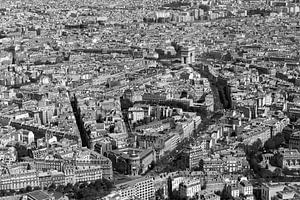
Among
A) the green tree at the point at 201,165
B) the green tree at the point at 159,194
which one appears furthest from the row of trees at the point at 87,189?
the green tree at the point at 201,165

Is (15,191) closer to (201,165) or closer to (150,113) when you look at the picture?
(201,165)

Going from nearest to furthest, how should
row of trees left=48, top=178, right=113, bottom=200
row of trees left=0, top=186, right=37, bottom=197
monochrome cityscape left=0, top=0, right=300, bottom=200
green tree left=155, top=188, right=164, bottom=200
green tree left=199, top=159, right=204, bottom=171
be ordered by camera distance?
1. row of trees left=48, top=178, right=113, bottom=200
2. green tree left=155, top=188, right=164, bottom=200
3. row of trees left=0, top=186, right=37, bottom=197
4. monochrome cityscape left=0, top=0, right=300, bottom=200
5. green tree left=199, top=159, right=204, bottom=171

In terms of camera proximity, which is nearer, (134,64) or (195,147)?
(195,147)

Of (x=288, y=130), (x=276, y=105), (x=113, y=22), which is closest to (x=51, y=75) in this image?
(x=276, y=105)

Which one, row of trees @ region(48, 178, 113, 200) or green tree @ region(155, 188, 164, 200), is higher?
row of trees @ region(48, 178, 113, 200)

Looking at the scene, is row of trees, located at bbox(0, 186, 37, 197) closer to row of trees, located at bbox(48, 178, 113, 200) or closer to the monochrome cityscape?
the monochrome cityscape

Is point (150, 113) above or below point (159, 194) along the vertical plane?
above

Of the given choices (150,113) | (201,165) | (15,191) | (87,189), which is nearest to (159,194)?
(87,189)

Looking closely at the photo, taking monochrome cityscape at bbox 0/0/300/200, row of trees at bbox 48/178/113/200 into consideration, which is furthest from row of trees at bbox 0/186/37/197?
row of trees at bbox 48/178/113/200

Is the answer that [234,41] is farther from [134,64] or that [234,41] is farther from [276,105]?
[276,105]
